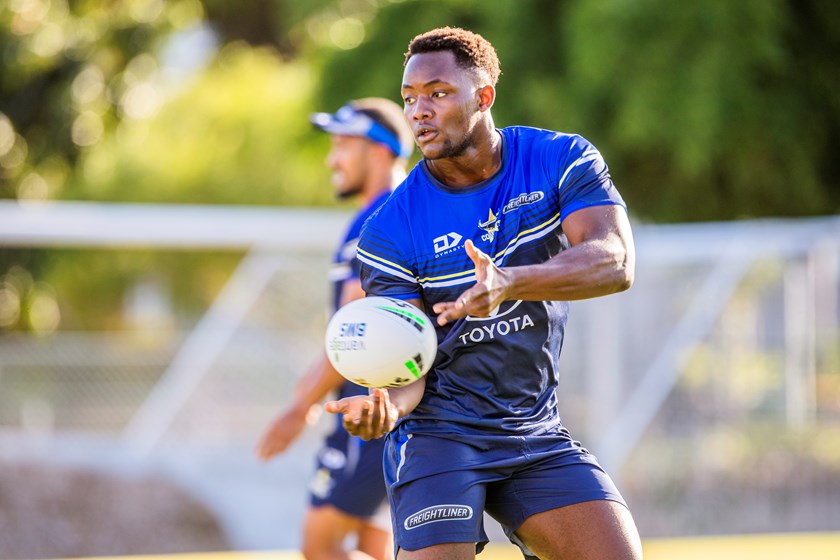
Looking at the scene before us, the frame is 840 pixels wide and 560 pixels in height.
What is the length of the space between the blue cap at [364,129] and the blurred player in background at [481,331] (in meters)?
2.00

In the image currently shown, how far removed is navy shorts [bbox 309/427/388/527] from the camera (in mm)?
5820

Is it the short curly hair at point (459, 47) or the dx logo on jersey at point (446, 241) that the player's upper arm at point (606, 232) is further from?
the short curly hair at point (459, 47)

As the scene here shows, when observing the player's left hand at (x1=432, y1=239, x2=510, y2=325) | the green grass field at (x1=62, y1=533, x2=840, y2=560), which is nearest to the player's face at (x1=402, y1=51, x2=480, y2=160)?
the player's left hand at (x1=432, y1=239, x2=510, y2=325)

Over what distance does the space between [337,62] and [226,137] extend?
A: 15.5m

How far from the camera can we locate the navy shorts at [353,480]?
5.82 m

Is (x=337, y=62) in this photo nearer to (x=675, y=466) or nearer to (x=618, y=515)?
(x=675, y=466)

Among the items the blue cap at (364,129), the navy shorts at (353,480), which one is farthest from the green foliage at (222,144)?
the navy shorts at (353,480)

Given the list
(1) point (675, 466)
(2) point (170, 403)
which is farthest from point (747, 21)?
(2) point (170, 403)

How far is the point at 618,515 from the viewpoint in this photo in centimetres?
404

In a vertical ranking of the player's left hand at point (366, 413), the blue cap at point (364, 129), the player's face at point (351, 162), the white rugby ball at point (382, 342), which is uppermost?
the blue cap at point (364, 129)

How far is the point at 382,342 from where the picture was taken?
3.79 m

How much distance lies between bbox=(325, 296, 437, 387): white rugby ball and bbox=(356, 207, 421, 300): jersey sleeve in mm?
236

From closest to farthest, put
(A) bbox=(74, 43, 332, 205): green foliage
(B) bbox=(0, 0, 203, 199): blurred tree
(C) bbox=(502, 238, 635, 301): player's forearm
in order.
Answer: (C) bbox=(502, 238, 635, 301): player's forearm → (B) bbox=(0, 0, 203, 199): blurred tree → (A) bbox=(74, 43, 332, 205): green foliage

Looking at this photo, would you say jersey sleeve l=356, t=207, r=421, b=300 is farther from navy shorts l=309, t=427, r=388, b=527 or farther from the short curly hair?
navy shorts l=309, t=427, r=388, b=527
